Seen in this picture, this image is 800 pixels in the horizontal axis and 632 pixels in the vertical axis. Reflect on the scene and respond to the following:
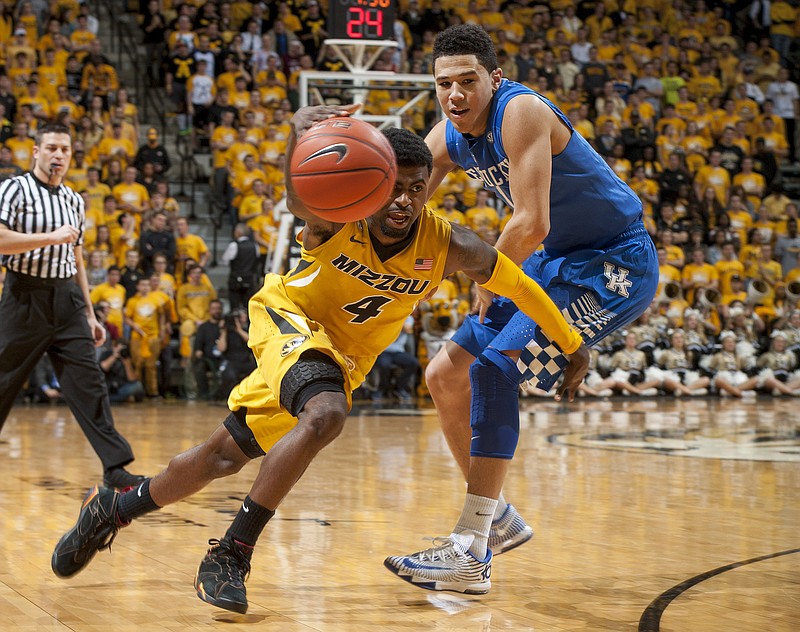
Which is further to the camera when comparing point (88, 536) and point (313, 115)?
point (88, 536)

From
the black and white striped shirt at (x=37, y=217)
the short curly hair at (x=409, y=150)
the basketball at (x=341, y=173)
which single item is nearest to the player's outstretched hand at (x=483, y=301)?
the short curly hair at (x=409, y=150)

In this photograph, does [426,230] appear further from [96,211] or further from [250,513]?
[96,211]

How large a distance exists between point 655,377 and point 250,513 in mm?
10568

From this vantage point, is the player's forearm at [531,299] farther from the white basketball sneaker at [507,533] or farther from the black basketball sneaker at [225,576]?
the black basketball sneaker at [225,576]

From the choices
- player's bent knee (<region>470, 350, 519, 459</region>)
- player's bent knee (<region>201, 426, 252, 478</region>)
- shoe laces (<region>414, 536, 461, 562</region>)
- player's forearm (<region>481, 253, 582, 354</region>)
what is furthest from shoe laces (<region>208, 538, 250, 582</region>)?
player's forearm (<region>481, 253, 582, 354</region>)

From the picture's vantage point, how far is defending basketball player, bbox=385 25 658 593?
380cm

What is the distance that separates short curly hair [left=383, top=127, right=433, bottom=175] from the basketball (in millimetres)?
149

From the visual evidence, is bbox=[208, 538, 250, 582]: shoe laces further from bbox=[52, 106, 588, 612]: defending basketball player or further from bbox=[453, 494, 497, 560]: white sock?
bbox=[453, 494, 497, 560]: white sock

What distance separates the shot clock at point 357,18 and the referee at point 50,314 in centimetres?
602

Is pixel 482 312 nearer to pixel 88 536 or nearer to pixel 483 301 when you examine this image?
pixel 483 301

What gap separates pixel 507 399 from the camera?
3.85 metres

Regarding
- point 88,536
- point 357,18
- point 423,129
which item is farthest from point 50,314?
point 423,129

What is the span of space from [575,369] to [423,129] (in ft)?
33.9

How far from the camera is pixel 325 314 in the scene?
3.59 metres
